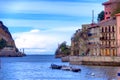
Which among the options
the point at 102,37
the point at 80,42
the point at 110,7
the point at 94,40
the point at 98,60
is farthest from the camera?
the point at 80,42

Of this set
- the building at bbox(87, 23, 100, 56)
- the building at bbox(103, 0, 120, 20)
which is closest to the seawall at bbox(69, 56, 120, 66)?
the building at bbox(87, 23, 100, 56)

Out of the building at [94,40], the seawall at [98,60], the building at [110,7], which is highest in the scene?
the building at [110,7]

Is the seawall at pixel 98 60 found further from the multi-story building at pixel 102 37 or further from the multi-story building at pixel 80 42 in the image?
the multi-story building at pixel 80 42

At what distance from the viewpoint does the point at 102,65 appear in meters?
130

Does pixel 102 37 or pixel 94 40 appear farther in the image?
pixel 94 40

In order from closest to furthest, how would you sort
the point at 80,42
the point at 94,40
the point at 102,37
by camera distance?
the point at 102,37
the point at 94,40
the point at 80,42

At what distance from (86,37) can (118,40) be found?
30.9 meters

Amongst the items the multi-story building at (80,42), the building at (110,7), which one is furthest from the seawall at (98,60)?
the building at (110,7)

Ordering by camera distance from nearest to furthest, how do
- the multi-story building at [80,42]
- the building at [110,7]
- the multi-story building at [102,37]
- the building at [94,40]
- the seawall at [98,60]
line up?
the seawall at [98,60] < the multi-story building at [102,37] < the building at [94,40] < the multi-story building at [80,42] < the building at [110,7]

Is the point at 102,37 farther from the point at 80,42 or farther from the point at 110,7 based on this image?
the point at 80,42

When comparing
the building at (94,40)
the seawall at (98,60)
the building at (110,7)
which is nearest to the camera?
the seawall at (98,60)

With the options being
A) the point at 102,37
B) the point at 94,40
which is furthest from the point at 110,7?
the point at 102,37

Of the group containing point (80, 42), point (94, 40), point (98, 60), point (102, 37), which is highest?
point (102, 37)

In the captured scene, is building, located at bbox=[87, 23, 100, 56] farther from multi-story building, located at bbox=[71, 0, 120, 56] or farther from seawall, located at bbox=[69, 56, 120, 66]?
seawall, located at bbox=[69, 56, 120, 66]
